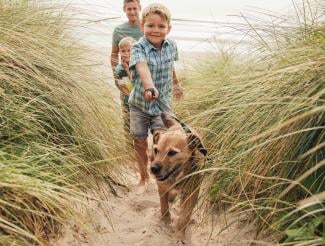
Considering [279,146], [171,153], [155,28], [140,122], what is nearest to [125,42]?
[155,28]

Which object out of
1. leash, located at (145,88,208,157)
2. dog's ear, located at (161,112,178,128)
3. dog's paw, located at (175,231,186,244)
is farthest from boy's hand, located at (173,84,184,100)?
dog's paw, located at (175,231,186,244)

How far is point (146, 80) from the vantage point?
393 cm

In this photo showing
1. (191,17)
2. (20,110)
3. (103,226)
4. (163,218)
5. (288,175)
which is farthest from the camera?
(191,17)

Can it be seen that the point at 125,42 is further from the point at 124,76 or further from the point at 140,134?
the point at 140,134

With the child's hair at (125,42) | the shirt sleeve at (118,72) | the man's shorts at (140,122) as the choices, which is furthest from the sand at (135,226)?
the child's hair at (125,42)

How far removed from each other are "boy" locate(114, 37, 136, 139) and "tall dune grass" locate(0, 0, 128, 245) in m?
0.49

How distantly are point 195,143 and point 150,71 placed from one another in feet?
3.56

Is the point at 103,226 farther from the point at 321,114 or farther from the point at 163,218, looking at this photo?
the point at 321,114

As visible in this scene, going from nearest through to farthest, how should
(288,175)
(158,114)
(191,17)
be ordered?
(288,175) < (158,114) < (191,17)

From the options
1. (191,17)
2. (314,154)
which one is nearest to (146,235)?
(314,154)

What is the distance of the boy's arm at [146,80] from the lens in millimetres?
3793

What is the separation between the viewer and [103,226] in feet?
11.1

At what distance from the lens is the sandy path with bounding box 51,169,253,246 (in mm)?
2985

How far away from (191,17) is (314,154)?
1113 cm
